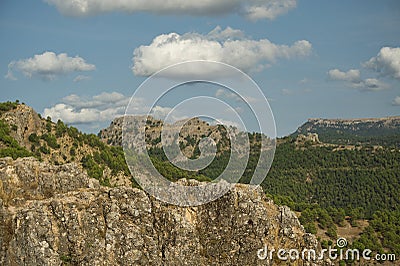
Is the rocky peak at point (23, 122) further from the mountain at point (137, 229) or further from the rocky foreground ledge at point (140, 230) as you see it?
the rocky foreground ledge at point (140, 230)

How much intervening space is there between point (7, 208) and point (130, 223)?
6.92 meters

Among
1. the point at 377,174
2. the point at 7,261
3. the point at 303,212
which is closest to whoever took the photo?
the point at 7,261

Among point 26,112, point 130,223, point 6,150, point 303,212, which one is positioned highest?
point 26,112

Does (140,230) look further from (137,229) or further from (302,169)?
(302,169)

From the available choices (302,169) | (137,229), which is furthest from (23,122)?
(302,169)

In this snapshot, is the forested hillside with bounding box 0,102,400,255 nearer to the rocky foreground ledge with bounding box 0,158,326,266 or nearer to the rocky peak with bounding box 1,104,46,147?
the rocky peak with bounding box 1,104,46,147

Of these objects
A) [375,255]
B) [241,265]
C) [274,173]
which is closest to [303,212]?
[375,255]

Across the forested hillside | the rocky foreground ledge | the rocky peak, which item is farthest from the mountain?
the rocky peak

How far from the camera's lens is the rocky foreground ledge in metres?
24.0

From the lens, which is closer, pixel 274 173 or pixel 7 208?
pixel 7 208

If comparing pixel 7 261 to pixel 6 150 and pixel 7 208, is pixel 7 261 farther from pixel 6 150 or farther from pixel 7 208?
pixel 6 150

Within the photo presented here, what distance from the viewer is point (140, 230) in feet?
81.5

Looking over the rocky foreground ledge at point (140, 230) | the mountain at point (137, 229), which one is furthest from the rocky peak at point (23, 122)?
the rocky foreground ledge at point (140, 230)

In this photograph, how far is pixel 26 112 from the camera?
79188 mm
